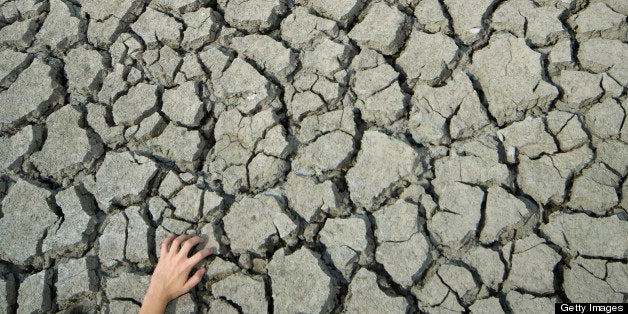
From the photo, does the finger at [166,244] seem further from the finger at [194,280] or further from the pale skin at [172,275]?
the finger at [194,280]

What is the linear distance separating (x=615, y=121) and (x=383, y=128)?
2.99 feet

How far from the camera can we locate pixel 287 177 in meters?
2.03

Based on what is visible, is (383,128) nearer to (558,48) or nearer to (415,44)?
(415,44)

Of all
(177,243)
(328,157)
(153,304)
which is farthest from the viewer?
(328,157)

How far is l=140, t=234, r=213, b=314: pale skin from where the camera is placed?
180cm

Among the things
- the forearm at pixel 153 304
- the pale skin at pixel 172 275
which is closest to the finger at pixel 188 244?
the pale skin at pixel 172 275

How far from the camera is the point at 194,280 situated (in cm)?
183

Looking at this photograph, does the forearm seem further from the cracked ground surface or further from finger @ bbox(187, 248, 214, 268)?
finger @ bbox(187, 248, 214, 268)

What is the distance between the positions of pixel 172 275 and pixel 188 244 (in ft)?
0.42

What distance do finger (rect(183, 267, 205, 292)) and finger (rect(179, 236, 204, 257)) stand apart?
0.28 ft

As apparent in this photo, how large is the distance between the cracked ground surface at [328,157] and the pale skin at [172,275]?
0.05m

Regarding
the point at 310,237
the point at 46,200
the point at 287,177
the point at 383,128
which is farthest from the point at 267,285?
the point at 46,200

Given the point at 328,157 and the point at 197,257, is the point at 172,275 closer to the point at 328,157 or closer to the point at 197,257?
the point at 197,257

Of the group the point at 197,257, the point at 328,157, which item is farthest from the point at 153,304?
the point at 328,157
